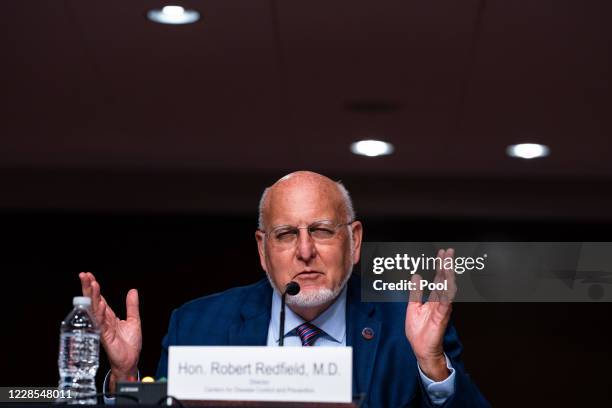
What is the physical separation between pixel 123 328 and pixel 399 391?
0.77 m

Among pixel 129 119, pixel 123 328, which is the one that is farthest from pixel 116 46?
pixel 123 328

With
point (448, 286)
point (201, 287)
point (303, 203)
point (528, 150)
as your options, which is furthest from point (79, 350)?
point (528, 150)

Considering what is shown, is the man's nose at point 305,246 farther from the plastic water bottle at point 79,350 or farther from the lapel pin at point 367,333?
the plastic water bottle at point 79,350

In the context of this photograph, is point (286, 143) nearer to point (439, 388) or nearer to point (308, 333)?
point (308, 333)

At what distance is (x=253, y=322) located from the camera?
342 centimetres

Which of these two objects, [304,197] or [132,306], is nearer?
[132,306]

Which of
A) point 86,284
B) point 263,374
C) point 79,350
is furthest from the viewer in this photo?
point 86,284

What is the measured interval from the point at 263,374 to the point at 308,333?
1.07 meters

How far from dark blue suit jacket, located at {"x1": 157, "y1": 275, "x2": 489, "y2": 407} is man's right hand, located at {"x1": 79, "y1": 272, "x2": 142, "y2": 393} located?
251 millimetres

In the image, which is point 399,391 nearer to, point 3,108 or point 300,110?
point 300,110

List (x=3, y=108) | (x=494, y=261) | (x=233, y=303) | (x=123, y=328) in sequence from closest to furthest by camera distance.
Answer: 1. (x=123, y=328)
2. (x=233, y=303)
3. (x=494, y=261)
4. (x=3, y=108)

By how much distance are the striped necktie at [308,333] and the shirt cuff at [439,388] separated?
0.44 m

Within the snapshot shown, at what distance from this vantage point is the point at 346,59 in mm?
4824

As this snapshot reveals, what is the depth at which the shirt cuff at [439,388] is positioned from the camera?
3.00 meters
